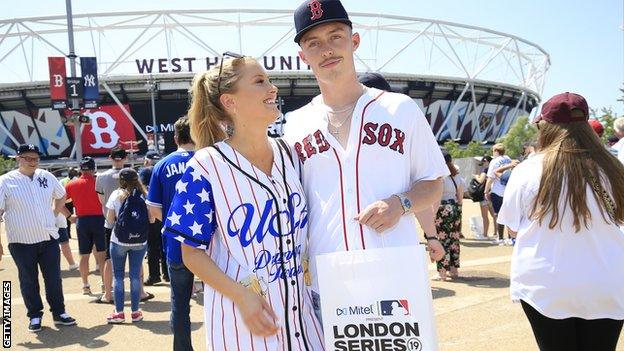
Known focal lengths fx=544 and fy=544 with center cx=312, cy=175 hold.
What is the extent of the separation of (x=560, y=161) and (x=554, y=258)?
49 cm

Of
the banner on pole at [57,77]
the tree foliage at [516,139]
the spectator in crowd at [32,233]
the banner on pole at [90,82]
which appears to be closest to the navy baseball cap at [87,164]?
the spectator in crowd at [32,233]

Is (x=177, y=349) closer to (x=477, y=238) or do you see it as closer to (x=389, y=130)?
(x=389, y=130)

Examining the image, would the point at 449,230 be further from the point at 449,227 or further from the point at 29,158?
the point at 29,158

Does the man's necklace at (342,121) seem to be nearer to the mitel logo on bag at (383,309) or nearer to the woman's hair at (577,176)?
the mitel logo on bag at (383,309)

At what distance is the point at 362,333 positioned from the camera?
1.98 meters

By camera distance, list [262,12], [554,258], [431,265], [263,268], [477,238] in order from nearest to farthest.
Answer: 1. [263,268]
2. [554,258]
3. [431,265]
4. [477,238]
5. [262,12]

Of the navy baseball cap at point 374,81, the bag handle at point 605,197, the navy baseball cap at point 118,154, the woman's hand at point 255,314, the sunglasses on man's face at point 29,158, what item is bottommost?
the woman's hand at point 255,314

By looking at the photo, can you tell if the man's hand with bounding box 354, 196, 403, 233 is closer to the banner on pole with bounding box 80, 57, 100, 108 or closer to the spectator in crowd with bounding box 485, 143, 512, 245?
→ the spectator in crowd with bounding box 485, 143, 512, 245

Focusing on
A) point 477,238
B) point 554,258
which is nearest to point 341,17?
point 554,258

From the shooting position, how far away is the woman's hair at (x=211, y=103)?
2.27 m

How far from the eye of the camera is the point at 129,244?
6.59 meters

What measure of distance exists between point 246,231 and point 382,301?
1.89 ft

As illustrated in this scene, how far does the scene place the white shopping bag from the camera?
193 cm

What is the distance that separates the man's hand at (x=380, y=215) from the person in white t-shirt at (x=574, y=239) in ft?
3.51
